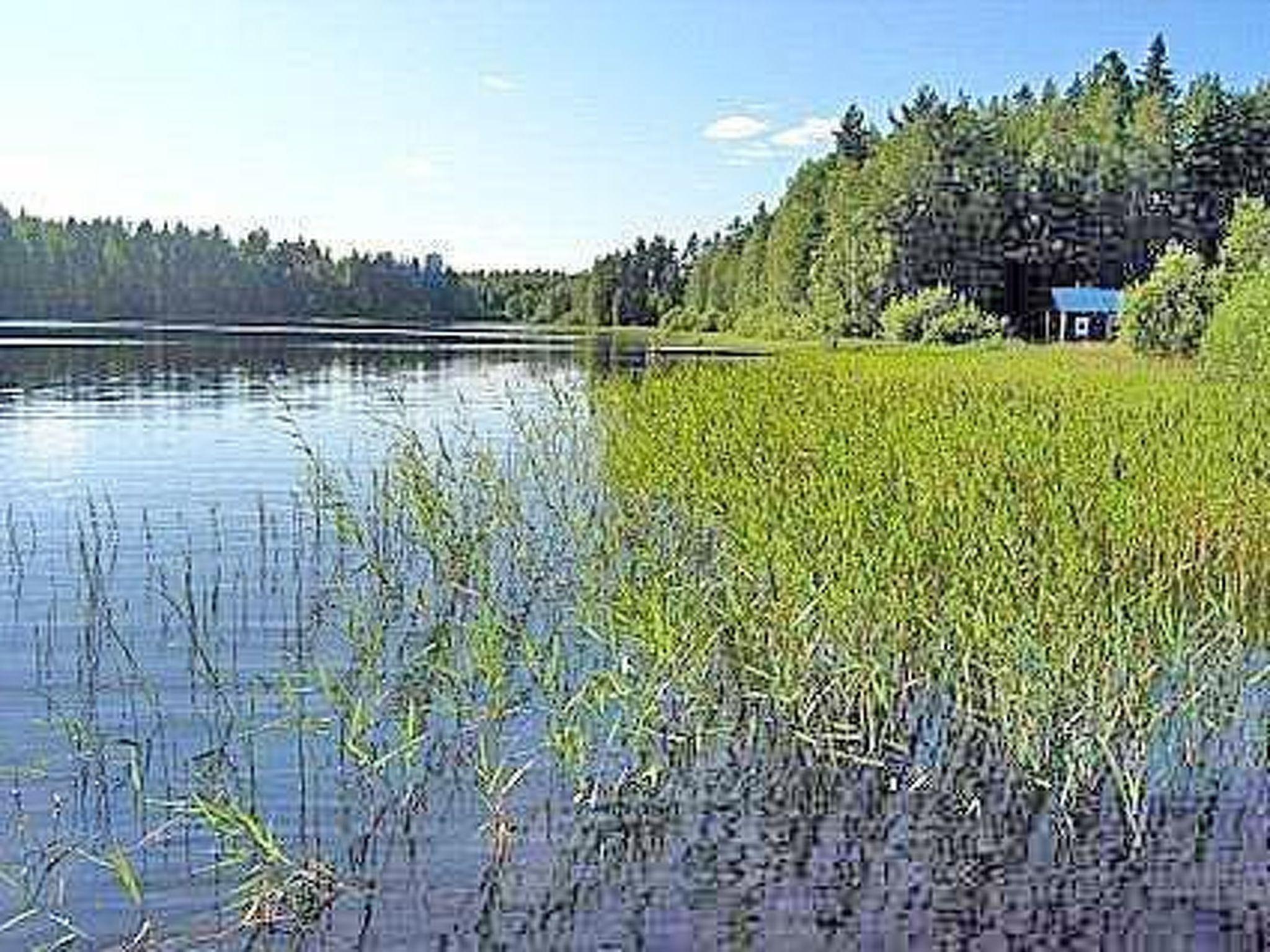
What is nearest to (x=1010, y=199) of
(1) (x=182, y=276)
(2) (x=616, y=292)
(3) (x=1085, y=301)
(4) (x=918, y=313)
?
(3) (x=1085, y=301)

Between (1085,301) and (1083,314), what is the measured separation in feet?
2.28

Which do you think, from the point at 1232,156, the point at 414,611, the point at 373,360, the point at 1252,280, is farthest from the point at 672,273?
the point at 414,611

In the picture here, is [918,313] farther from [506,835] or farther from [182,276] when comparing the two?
[182,276]

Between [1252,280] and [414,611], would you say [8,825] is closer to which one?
[414,611]

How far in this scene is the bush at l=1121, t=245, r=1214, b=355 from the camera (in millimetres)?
43500

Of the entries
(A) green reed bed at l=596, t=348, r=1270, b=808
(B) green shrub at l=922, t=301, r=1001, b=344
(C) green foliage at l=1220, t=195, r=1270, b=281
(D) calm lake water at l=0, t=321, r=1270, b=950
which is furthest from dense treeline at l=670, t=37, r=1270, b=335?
(D) calm lake water at l=0, t=321, r=1270, b=950

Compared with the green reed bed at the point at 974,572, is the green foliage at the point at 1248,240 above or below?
above

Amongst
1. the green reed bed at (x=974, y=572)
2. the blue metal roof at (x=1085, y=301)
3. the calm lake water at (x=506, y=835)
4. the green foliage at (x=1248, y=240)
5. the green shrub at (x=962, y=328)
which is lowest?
the calm lake water at (x=506, y=835)

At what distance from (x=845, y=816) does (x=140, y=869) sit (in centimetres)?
343

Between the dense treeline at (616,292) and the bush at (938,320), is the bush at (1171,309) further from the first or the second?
the dense treeline at (616,292)

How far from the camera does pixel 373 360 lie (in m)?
63.3

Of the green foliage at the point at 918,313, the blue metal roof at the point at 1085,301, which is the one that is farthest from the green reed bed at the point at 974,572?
the blue metal roof at the point at 1085,301

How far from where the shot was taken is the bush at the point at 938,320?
65375 mm

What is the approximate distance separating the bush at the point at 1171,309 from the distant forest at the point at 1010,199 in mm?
31630
